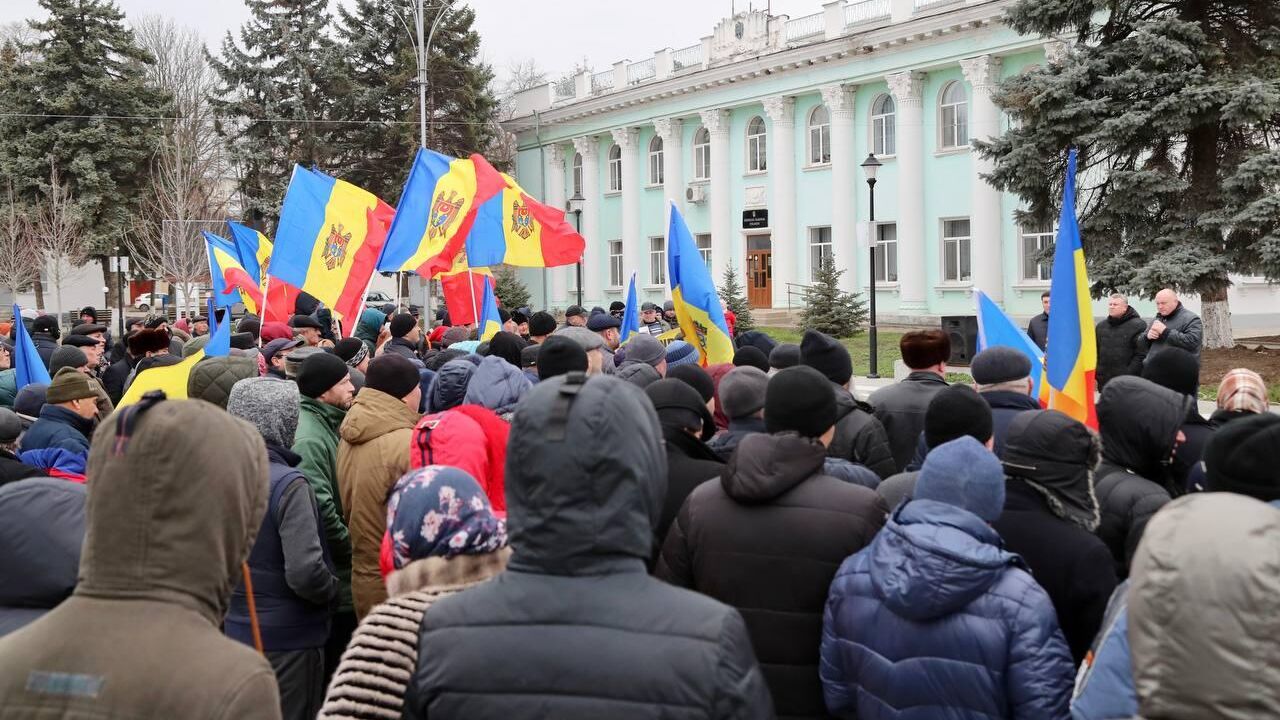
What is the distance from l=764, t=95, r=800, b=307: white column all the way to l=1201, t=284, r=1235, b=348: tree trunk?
20.8 meters

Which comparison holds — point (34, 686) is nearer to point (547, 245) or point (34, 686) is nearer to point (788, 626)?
point (788, 626)

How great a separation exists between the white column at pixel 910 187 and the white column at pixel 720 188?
28.8 ft

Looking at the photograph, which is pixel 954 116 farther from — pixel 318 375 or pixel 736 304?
pixel 318 375

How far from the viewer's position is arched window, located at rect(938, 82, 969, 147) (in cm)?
3575

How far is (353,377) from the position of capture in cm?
741

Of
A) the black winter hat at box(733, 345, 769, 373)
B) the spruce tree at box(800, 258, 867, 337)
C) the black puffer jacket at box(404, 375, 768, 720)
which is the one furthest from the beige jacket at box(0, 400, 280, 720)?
the spruce tree at box(800, 258, 867, 337)

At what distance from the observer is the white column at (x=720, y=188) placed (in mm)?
44062

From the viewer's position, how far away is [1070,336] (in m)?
6.30

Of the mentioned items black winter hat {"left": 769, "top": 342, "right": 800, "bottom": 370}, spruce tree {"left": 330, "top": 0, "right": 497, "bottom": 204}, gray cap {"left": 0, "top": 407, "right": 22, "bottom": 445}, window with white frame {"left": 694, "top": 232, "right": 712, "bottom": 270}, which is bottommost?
gray cap {"left": 0, "top": 407, "right": 22, "bottom": 445}

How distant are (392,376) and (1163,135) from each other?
64.2 ft

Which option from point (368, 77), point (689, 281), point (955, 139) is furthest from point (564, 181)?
point (689, 281)

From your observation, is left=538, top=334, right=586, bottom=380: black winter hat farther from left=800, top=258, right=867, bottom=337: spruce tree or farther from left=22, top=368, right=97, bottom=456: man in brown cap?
left=800, top=258, right=867, bottom=337: spruce tree

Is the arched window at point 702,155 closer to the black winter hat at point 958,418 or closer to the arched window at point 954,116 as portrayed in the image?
the arched window at point 954,116

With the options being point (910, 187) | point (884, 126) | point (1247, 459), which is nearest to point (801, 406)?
point (1247, 459)
